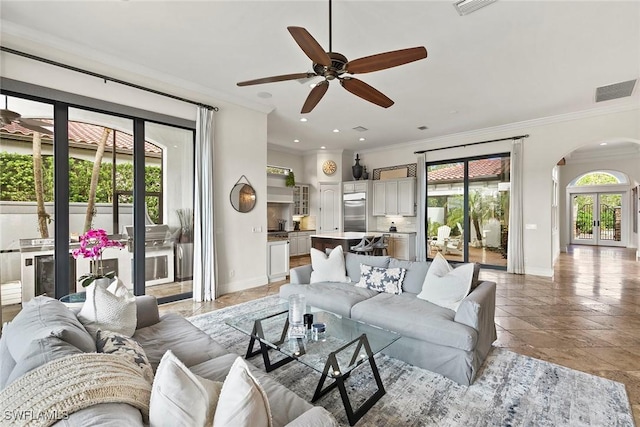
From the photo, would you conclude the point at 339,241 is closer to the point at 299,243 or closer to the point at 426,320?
the point at 299,243

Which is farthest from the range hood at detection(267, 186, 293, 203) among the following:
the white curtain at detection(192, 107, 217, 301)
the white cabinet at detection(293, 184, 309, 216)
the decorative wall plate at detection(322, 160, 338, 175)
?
the white curtain at detection(192, 107, 217, 301)

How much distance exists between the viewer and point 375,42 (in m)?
3.23

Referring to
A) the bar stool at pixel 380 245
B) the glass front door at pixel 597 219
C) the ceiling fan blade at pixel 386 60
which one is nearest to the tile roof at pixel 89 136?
the ceiling fan blade at pixel 386 60

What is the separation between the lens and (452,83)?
4.28 metres

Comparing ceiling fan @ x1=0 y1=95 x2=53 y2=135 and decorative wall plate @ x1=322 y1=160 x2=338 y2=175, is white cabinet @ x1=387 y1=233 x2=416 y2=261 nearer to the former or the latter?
decorative wall plate @ x1=322 y1=160 x2=338 y2=175

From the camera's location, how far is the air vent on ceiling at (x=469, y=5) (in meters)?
2.60

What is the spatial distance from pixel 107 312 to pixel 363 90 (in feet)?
8.87

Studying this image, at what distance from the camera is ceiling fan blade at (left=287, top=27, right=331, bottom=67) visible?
1.98 metres

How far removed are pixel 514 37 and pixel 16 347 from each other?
464 centimetres

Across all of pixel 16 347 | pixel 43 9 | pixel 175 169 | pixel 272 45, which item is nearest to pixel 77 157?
pixel 175 169

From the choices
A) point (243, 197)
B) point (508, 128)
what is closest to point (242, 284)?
point (243, 197)

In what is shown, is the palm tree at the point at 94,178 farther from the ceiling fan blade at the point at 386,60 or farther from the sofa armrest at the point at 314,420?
the sofa armrest at the point at 314,420

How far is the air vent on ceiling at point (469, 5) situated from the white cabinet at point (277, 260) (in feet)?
14.4

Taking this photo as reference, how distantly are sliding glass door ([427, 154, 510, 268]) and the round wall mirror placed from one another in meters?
4.79
